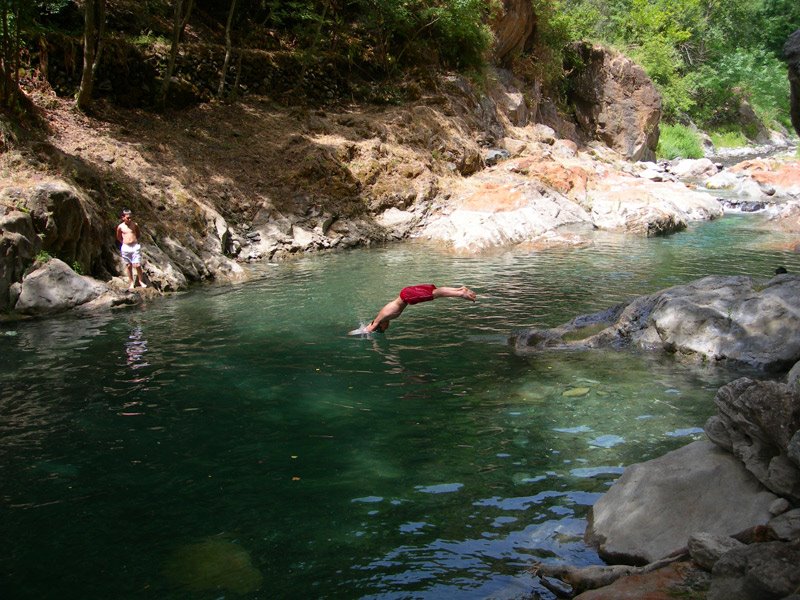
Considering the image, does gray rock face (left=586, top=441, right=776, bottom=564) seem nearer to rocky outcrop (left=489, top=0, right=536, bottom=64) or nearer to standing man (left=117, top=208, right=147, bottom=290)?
standing man (left=117, top=208, right=147, bottom=290)

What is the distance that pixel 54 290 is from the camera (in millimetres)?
12523

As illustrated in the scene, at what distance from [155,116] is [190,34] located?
400 centimetres

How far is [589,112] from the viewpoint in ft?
124

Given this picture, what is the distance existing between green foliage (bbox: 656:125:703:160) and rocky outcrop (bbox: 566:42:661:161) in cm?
583

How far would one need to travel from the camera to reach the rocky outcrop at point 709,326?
859 cm

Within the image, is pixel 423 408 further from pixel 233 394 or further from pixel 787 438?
pixel 787 438

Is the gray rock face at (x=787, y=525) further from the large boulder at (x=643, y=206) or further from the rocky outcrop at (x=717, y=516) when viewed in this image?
the large boulder at (x=643, y=206)

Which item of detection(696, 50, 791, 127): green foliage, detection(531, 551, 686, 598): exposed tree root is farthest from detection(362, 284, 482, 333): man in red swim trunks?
detection(696, 50, 791, 127): green foliage

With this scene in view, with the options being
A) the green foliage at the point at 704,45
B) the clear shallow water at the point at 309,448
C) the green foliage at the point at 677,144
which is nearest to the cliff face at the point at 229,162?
the clear shallow water at the point at 309,448

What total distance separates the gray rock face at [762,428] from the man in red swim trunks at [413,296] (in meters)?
5.41

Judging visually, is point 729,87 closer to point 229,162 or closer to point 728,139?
point 728,139

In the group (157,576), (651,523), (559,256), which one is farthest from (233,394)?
(559,256)

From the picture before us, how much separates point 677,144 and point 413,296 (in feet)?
128

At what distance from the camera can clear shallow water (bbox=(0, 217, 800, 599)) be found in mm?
4664
